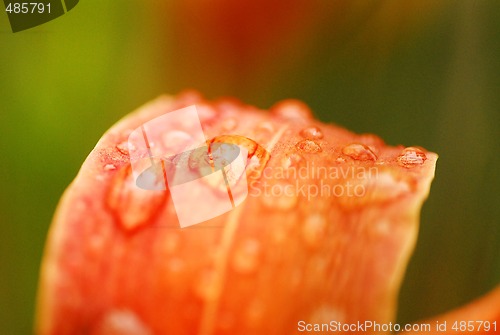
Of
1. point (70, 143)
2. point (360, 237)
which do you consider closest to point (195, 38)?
point (70, 143)

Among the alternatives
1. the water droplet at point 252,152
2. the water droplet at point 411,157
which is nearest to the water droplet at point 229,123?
the water droplet at point 252,152

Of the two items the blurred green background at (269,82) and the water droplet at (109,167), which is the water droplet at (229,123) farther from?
the water droplet at (109,167)

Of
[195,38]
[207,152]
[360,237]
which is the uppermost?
[195,38]

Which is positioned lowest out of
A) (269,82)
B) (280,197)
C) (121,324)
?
(121,324)

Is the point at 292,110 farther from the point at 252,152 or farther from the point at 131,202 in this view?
the point at 131,202

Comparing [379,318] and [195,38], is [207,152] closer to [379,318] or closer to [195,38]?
[195,38]

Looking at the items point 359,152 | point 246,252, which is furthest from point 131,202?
point 359,152

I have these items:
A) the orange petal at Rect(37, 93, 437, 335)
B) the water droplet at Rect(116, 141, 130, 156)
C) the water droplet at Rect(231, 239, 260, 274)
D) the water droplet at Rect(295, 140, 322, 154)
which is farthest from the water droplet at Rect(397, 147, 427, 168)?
the water droplet at Rect(116, 141, 130, 156)
